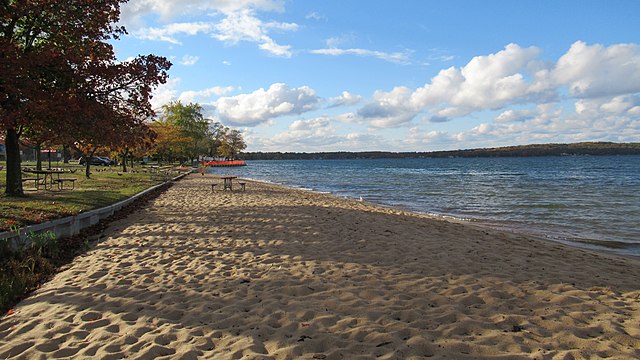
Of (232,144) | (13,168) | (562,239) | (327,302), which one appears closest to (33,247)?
(327,302)

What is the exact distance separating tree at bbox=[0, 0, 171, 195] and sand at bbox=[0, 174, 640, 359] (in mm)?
4524

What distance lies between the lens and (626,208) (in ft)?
63.6

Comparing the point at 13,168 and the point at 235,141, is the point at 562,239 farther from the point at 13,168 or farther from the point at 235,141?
the point at 235,141

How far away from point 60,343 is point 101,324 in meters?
0.47

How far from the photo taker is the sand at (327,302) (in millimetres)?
4000

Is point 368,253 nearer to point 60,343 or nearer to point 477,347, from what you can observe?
point 477,347

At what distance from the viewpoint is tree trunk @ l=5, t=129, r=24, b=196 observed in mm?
13617

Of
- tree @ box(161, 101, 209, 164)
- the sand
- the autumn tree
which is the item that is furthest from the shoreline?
the autumn tree

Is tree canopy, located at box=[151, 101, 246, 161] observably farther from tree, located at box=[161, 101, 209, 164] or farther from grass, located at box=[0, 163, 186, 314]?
grass, located at box=[0, 163, 186, 314]

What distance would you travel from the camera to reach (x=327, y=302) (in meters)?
5.16

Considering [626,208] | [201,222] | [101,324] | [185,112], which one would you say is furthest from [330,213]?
[185,112]

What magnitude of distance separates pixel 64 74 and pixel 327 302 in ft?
37.0

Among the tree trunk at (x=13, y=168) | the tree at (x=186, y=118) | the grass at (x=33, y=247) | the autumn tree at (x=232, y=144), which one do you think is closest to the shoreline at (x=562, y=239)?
the grass at (x=33, y=247)

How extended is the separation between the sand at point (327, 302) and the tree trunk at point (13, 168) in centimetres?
695
